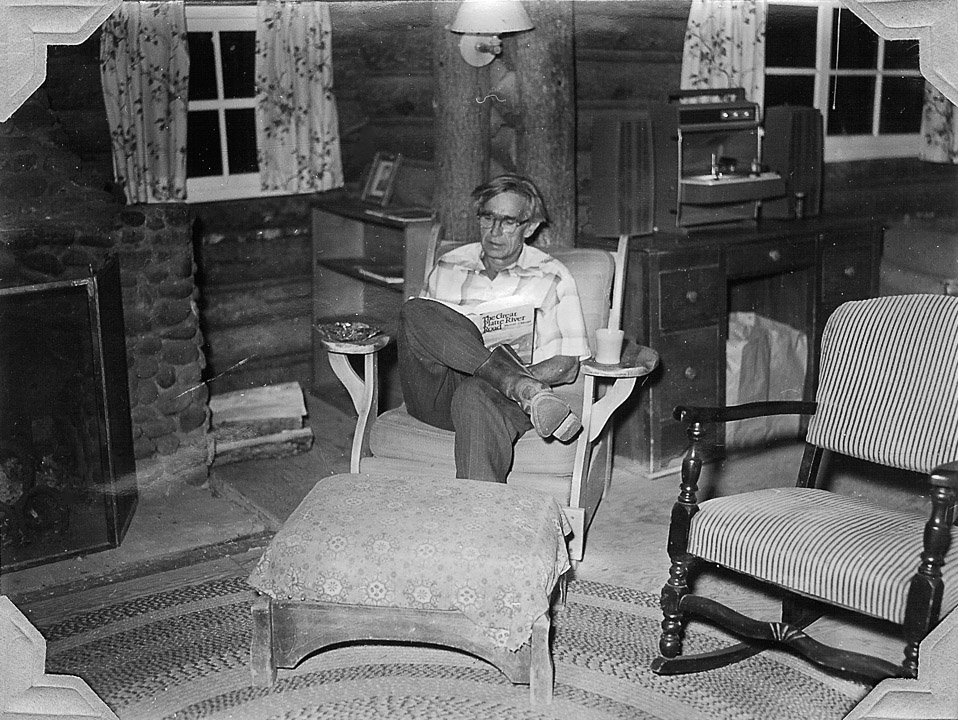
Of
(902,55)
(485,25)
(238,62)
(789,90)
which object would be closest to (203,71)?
(238,62)

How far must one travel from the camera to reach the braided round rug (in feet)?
7.37

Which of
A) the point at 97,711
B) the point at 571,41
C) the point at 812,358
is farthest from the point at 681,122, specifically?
the point at 97,711

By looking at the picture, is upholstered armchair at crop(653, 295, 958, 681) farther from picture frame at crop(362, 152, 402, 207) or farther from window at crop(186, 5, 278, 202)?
picture frame at crop(362, 152, 402, 207)

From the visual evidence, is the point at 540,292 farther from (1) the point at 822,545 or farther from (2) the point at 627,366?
(1) the point at 822,545

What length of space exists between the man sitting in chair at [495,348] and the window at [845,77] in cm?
93

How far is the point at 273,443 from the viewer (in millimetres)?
3543


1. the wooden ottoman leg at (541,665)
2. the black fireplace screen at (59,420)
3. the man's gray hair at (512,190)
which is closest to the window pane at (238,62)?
the black fireplace screen at (59,420)

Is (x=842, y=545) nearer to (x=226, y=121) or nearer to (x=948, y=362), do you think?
(x=948, y=362)

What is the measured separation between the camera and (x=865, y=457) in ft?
8.16

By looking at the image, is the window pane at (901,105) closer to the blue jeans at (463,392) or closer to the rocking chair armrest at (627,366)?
the rocking chair armrest at (627,366)

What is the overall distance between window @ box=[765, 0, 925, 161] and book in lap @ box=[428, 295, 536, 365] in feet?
3.39

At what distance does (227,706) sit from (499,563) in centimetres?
69

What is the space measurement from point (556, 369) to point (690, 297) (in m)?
0.85

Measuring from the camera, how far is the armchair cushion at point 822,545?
6.69 feet
